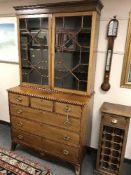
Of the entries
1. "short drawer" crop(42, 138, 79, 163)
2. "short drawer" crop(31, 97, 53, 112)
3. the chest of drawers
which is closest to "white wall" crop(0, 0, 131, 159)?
the chest of drawers

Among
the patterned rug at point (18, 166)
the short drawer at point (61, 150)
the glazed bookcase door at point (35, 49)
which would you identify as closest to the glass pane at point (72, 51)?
the glazed bookcase door at point (35, 49)

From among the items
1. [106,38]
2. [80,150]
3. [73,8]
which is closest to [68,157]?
[80,150]

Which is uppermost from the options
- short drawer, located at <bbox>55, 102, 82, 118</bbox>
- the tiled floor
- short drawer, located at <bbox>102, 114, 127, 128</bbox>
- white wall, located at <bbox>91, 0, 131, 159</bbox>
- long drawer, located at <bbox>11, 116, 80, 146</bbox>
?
white wall, located at <bbox>91, 0, 131, 159</bbox>

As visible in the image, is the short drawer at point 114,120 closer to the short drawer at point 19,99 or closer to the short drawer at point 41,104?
the short drawer at point 41,104

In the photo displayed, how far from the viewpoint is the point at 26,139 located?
2406 mm

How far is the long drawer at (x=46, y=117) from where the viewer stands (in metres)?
1.99

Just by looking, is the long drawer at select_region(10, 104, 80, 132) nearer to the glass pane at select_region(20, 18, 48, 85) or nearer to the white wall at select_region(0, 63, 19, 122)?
the glass pane at select_region(20, 18, 48, 85)

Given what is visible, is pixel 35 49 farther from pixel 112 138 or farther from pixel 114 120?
pixel 112 138

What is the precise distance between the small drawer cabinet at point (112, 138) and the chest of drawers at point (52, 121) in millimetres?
233

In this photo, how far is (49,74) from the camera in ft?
7.30

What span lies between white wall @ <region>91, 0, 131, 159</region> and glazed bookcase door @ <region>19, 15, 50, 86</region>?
694 millimetres

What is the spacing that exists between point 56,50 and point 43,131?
3.54 ft

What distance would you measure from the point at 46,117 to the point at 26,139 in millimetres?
556

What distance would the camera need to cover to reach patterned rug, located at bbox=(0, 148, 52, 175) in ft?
7.02
